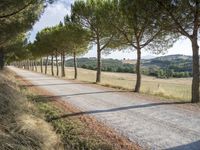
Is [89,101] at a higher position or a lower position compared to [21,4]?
lower

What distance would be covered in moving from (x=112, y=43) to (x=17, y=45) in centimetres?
1708

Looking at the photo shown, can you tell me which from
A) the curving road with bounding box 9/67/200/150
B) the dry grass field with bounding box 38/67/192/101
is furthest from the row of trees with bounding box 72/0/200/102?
the curving road with bounding box 9/67/200/150

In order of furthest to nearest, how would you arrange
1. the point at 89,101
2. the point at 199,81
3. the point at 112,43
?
1. the point at 112,43
2. the point at 199,81
3. the point at 89,101

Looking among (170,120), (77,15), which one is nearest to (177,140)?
(170,120)

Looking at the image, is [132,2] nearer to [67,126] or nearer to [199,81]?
[199,81]

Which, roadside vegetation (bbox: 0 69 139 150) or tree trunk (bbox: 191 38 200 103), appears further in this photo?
tree trunk (bbox: 191 38 200 103)

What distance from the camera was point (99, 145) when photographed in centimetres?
784

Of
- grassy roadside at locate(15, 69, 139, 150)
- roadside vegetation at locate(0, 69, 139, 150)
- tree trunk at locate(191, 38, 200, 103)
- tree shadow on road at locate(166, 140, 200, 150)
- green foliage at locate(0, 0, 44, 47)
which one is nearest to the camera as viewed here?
roadside vegetation at locate(0, 69, 139, 150)

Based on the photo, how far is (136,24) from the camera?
2164 cm

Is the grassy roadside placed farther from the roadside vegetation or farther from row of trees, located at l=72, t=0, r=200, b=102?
row of trees, located at l=72, t=0, r=200, b=102

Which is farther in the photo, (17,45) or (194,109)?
(17,45)

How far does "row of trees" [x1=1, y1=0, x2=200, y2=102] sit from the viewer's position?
53.6ft

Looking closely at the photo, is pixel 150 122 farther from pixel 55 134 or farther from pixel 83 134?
pixel 55 134

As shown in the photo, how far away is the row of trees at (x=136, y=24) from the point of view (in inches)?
643
